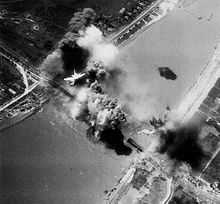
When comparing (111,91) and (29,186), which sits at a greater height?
(111,91)

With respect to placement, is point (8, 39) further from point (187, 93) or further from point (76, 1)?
point (187, 93)

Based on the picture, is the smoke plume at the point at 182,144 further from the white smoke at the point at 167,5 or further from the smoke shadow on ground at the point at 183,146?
the white smoke at the point at 167,5

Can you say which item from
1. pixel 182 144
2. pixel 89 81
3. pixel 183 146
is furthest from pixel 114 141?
pixel 89 81

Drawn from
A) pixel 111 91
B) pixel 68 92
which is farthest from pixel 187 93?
pixel 68 92

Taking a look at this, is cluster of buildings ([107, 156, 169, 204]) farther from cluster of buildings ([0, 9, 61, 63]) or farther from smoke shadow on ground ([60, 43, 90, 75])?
cluster of buildings ([0, 9, 61, 63])

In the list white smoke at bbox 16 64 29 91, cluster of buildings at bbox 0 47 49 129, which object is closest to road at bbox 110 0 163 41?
white smoke at bbox 16 64 29 91

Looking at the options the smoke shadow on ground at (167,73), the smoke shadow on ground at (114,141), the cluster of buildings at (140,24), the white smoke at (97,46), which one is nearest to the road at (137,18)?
the cluster of buildings at (140,24)
